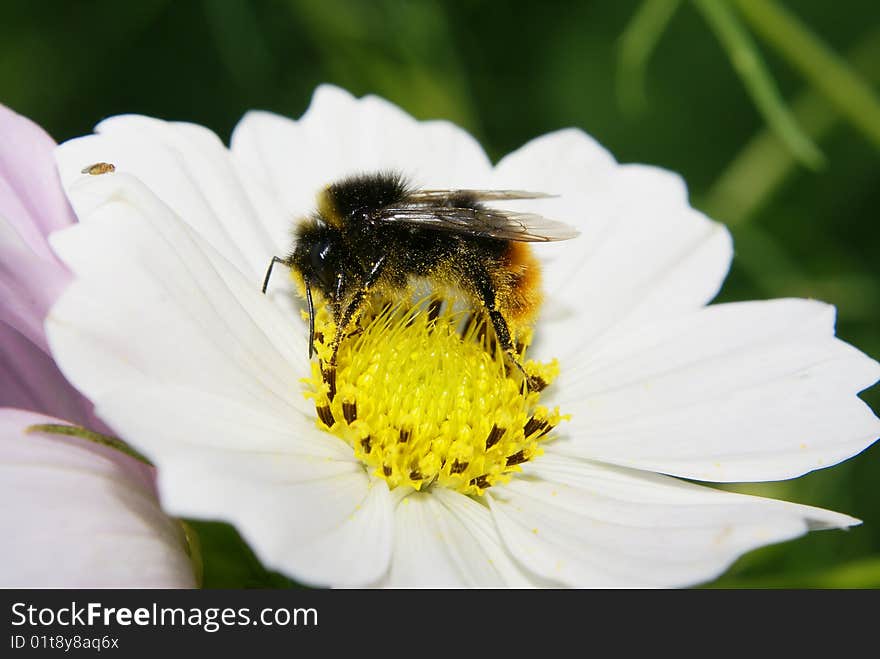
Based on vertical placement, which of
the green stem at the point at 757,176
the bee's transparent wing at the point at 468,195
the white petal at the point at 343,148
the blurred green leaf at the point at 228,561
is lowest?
the blurred green leaf at the point at 228,561

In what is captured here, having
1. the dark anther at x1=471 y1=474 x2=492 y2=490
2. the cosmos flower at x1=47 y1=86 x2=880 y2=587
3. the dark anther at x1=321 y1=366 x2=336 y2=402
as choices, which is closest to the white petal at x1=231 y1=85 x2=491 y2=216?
the cosmos flower at x1=47 y1=86 x2=880 y2=587

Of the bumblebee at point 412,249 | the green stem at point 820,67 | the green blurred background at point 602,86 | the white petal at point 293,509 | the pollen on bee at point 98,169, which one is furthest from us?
the green blurred background at point 602,86

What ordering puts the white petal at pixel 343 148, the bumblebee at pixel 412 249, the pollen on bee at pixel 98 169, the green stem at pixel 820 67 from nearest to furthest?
the pollen on bee at pixel 98 169
the bumblebee at pixel 412 249
the white petal at pixel 343 148
the green stem at pixel 820 67

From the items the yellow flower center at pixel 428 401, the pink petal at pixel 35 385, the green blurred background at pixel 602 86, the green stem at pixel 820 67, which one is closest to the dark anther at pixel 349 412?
the yellow flower center at pixel 428 401

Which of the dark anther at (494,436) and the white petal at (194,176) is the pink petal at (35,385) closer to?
the white petal at (194,176)

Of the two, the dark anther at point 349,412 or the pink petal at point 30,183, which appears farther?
the dark anther at point 349,412

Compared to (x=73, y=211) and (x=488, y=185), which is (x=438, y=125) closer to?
(x=488, y=185)
